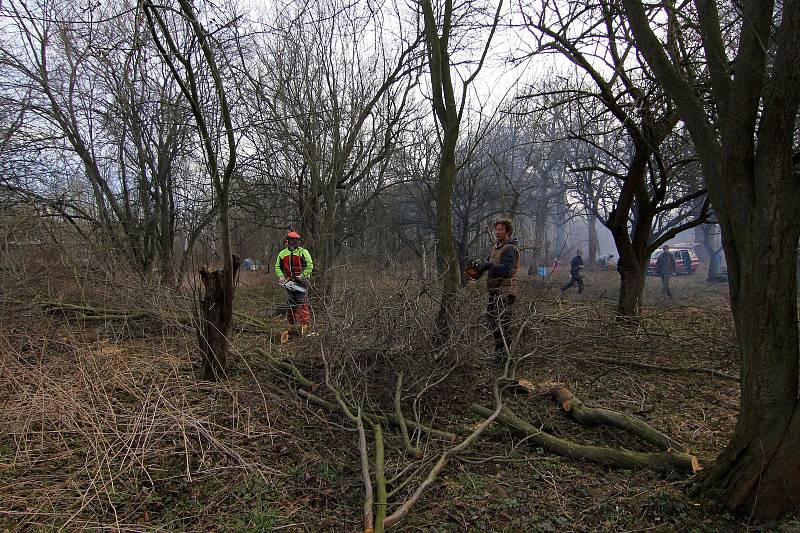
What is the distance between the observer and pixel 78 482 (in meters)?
3.14

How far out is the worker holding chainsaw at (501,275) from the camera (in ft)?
16.2

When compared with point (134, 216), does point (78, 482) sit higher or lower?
lower

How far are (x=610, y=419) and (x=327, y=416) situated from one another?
7.94 ft

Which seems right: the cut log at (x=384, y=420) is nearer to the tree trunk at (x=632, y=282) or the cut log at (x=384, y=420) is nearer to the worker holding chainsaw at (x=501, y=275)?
the worker holding chainsaw at (x=501, y=275)

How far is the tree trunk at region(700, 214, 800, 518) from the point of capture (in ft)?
8.04

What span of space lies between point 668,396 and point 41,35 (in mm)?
11388

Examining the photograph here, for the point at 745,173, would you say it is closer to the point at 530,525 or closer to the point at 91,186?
the point at 530,525

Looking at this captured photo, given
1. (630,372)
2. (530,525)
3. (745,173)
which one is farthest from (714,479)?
(630,372)

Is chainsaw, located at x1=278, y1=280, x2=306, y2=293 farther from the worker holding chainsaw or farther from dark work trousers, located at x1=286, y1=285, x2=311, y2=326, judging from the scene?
the worker holding chainsaw

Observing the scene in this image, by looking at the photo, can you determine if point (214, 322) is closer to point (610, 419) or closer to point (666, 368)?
point (610, 419)

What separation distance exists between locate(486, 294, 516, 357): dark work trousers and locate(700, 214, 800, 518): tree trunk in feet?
7.15

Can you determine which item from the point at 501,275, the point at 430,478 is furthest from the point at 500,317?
the point at 430,478

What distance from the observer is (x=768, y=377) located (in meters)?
2.53

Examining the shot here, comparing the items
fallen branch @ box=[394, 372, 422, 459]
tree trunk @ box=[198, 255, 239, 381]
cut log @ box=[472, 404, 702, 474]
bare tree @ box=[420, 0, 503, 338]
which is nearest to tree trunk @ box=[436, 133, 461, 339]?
bare tree @ box=[420, 0, 503, 338]
